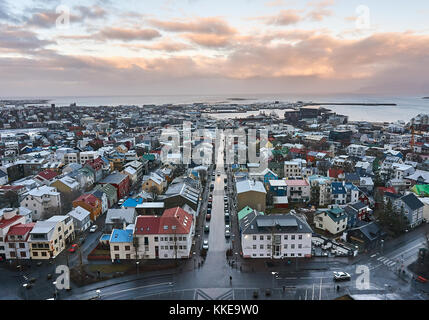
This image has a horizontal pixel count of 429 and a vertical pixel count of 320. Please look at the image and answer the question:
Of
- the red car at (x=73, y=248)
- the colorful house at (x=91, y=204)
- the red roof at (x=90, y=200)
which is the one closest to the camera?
the red car at (x=73, y=248)

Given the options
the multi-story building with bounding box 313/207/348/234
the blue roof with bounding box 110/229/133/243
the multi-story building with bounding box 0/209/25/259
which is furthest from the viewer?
the multi-story building with bounding box 313/207/348/234

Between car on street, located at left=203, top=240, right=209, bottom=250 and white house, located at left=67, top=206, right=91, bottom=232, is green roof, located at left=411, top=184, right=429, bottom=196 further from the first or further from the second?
white house, located at left=67, top=206, right=91, bottom=232

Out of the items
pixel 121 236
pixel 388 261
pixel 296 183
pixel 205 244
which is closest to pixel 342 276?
pixel 388 261

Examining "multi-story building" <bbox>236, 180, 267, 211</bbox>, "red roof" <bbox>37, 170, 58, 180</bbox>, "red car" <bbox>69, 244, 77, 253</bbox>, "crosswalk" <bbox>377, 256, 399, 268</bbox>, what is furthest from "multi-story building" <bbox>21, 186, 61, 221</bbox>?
"crosswalk" <bbox>377, 256, 399, 268</bbox>

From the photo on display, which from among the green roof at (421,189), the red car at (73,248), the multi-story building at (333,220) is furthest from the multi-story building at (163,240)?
the green roof at (421,189)

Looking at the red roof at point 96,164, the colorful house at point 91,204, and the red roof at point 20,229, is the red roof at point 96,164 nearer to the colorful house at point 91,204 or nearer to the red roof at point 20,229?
the colorful house at point 91,204

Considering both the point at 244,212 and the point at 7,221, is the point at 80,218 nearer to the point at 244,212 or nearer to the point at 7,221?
the point at 7,221
